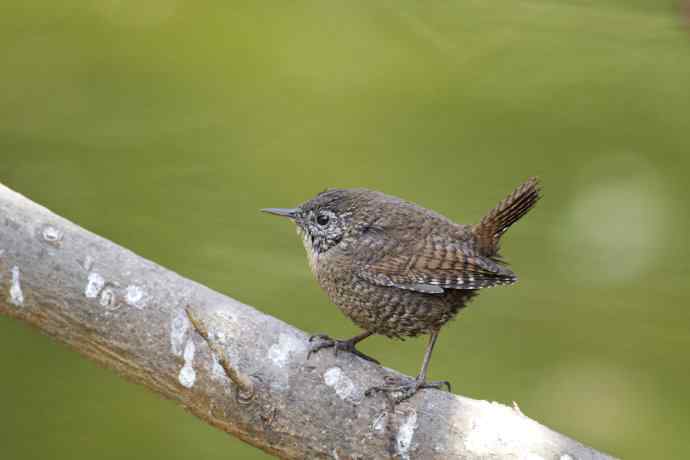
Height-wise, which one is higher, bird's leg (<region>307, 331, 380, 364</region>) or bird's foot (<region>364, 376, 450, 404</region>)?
bird's leg (<region>307, 331, 380, 364</region>)

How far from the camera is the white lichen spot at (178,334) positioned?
1.86m

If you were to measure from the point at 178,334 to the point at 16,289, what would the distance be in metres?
0.42

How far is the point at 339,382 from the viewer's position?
184cm

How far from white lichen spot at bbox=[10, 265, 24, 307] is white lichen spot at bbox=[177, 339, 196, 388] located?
43 centimetres

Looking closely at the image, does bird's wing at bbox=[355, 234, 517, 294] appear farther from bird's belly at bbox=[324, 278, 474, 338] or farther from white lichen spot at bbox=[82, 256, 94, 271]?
white lichen spot at bbox=[82, 256, 94, 271]

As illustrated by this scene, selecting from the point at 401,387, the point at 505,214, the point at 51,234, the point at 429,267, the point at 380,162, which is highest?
the point at 380,162

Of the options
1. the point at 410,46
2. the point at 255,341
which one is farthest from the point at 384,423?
the point at 410,46

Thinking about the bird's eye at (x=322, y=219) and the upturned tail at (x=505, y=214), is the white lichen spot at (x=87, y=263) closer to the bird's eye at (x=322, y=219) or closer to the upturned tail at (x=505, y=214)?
the bird's eye at (x=322, y=219)

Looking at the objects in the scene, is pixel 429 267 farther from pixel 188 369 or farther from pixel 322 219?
pixel 188 369

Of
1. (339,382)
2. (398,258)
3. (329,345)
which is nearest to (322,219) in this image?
(398,258)

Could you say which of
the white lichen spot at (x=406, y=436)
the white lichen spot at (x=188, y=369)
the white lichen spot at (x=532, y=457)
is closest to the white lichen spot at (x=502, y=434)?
the white lichen spot at (x=532, y=457)

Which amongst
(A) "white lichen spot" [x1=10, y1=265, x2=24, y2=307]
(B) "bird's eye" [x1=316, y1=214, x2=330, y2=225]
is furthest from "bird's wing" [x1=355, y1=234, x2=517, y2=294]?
(A) "white lichen spot" [x1=10, y1=265, x2=24, y2=307]

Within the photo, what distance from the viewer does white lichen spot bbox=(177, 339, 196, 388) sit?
1859mm

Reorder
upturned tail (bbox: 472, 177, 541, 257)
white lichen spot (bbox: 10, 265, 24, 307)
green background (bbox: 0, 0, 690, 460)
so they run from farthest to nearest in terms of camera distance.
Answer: green background (bbox: 0, 0, 690, 460), upturned tail (bbox: 472, 177, 541, 257), white lichen spot (bbox: 10, 265, 24, 307)
